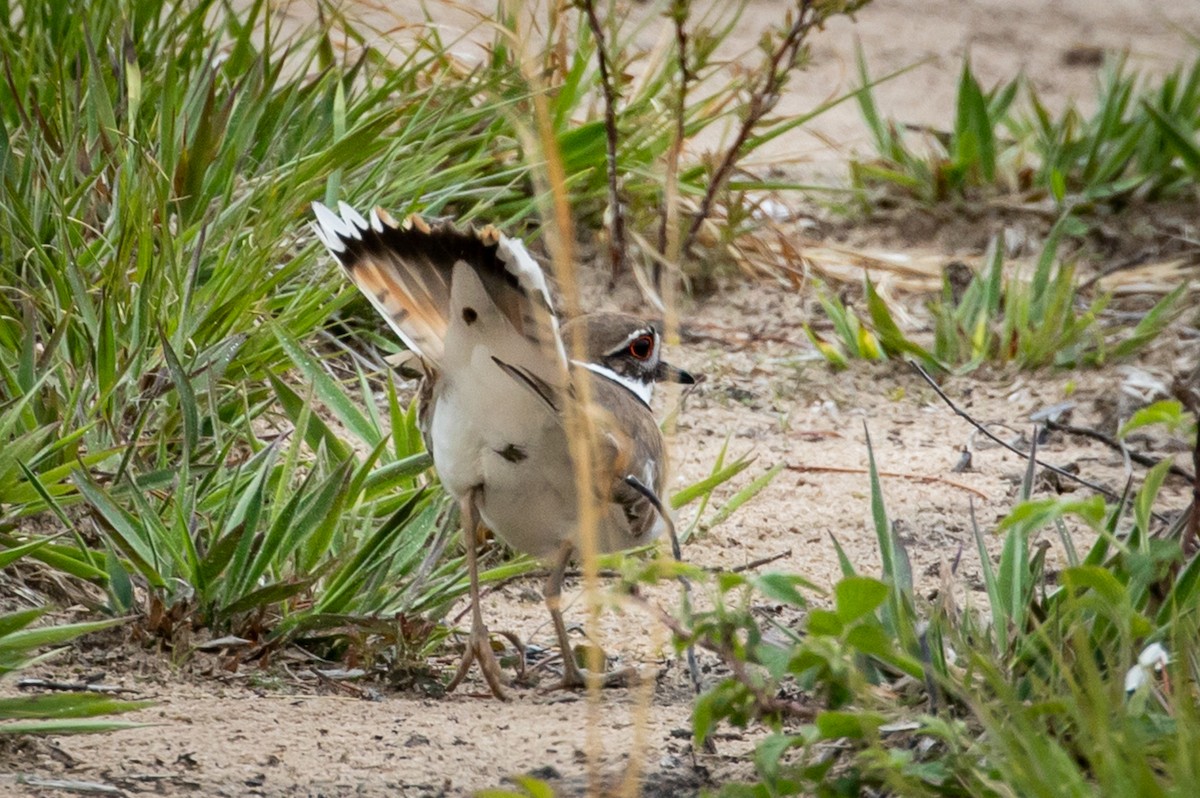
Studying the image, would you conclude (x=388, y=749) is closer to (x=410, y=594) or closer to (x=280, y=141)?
(x=410, y=594)

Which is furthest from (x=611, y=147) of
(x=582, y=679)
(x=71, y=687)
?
(x=71, y=687)

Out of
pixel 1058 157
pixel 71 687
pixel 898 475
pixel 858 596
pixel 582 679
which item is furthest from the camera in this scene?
pixel 1058 157

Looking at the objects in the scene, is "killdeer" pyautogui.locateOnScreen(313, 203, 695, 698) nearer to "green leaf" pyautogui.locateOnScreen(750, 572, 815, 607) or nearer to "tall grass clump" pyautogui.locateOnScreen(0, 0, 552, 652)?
"tall grass clump" pyautogui.locateOnScreen(0, 0, 552, 652)

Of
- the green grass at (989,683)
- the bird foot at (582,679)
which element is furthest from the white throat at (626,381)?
the green grass at (989,683)

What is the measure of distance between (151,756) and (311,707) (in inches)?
16.1

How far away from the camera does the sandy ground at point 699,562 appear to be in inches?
111

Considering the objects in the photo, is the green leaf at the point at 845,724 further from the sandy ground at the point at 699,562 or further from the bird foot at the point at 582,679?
the bird foot at the point at 582,679

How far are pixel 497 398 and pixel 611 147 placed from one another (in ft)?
7.35

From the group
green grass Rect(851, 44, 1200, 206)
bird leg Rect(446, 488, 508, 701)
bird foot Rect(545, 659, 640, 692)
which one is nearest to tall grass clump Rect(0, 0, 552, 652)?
bird leg Rect(446, 488, 508, 701)

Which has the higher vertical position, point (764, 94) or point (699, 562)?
point (764, 94)

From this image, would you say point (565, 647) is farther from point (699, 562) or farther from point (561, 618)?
point (699, 562)

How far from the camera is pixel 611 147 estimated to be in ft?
17.8

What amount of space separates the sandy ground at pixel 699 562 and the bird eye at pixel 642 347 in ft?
1.92

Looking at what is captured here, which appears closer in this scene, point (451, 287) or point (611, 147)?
point (451, 287)
